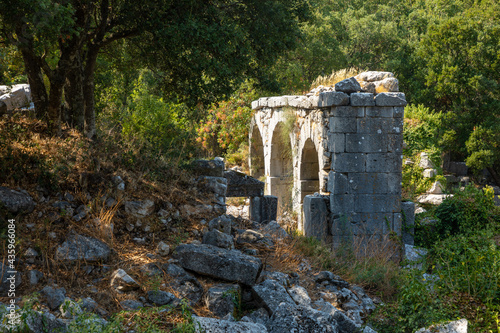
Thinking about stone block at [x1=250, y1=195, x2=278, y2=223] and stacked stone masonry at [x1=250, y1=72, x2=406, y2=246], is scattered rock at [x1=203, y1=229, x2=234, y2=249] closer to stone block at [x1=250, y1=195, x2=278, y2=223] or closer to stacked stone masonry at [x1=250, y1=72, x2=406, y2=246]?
stone block at [x1=250, y1=195, x2=278, y2=223]

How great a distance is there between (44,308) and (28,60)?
3.23 m

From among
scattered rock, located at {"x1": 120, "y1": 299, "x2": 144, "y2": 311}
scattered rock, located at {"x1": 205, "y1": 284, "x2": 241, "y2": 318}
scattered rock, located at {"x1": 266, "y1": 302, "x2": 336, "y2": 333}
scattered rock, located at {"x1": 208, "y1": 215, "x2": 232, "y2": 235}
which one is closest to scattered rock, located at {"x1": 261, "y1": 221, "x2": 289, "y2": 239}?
scattered rock, located at {"x1": 208, "y1": 215, "x2": 232, "y2": 235}

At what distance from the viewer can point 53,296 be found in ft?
12.0

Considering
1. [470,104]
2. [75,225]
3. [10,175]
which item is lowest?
[75,225]

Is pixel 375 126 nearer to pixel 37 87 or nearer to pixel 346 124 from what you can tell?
pixel 346 124

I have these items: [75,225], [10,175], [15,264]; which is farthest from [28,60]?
[15,264]

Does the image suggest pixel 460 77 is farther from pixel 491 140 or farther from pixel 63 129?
pixel 63 129

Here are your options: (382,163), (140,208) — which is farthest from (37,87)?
(382,163)

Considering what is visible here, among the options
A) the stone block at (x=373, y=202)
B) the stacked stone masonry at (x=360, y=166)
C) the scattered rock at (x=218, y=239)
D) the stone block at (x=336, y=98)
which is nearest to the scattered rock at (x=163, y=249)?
the scattered rock at (x=218, y=239)

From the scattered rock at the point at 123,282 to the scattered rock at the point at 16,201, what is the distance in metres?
1.19

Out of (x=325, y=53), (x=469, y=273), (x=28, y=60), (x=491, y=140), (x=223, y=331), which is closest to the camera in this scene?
(x=223, y=331)

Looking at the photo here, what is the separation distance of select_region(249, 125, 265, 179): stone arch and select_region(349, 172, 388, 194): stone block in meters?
7.70

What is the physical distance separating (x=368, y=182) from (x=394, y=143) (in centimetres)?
88

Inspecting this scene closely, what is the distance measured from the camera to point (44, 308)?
3531mm
